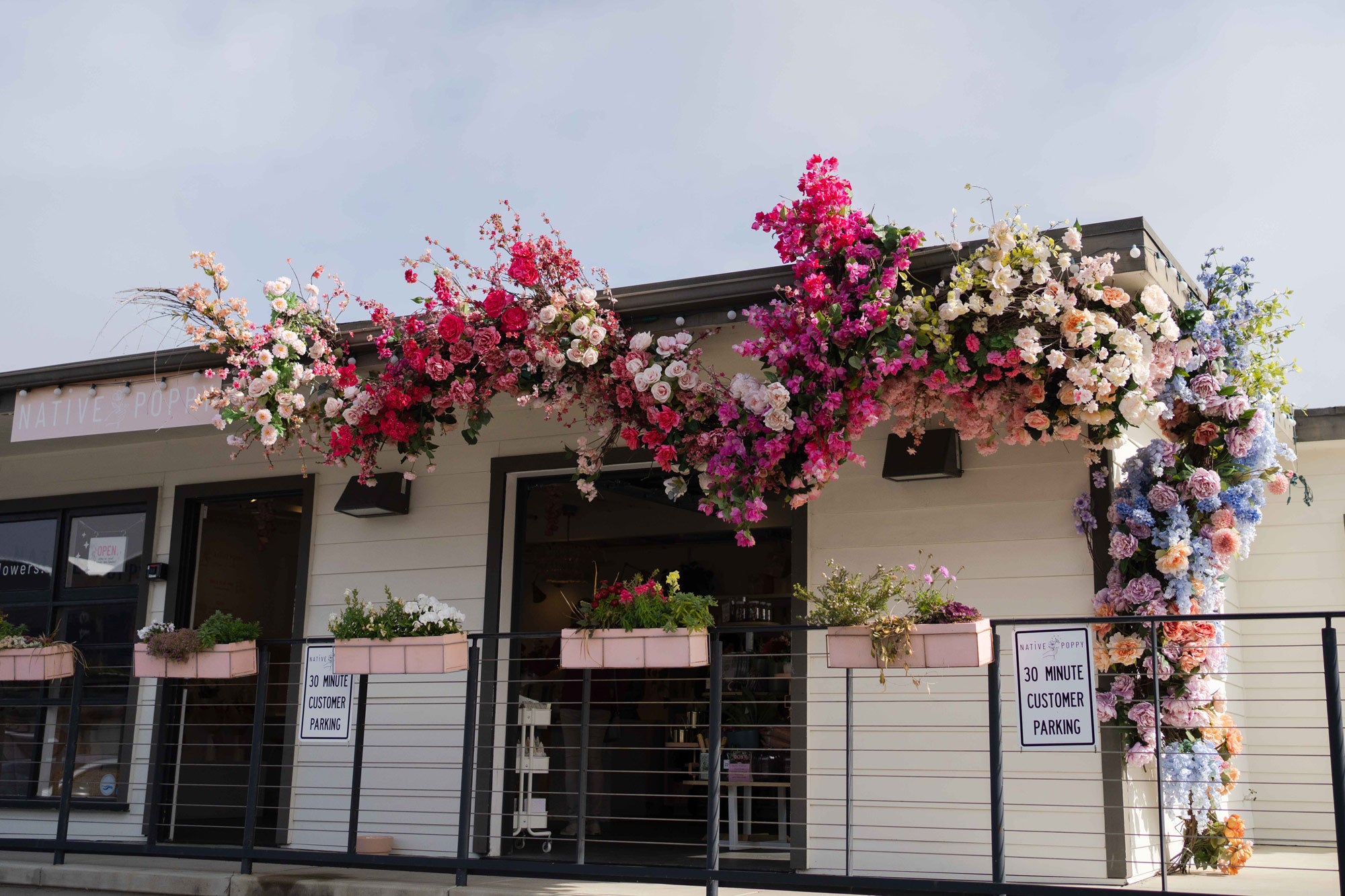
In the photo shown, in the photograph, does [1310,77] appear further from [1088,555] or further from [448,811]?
[448,811]

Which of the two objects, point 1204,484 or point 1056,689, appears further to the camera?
point 1204,484

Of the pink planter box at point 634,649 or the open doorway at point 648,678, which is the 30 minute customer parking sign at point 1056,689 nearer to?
the pink planter box at point 634,649

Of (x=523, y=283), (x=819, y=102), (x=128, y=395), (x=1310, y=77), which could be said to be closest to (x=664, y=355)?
(x=523, y=283)

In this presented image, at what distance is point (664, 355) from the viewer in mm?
4906

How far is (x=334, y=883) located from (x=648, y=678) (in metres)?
2.05

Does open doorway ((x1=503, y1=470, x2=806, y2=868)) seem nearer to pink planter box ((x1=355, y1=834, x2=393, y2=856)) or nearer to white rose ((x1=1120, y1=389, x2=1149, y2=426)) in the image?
pink planter box ((x1=355, y1=834, x2=393, y2=856))

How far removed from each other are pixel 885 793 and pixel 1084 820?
0.83 meters

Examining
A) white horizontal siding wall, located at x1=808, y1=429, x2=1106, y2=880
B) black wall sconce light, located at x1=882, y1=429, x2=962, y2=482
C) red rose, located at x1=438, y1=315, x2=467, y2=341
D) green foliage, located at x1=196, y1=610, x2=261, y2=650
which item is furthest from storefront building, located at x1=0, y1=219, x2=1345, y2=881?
red rose, located at x1=438, y1=315, x2=467, y2=341

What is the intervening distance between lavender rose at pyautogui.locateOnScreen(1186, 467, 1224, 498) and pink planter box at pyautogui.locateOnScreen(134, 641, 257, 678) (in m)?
4.28

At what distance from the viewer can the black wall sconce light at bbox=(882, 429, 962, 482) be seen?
5102mm

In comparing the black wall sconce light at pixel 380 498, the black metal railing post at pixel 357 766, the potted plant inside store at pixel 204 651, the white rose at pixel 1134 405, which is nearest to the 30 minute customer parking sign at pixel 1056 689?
the white rose at pixel 1134 405

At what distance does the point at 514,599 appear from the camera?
6.29 m

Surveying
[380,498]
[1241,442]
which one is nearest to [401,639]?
[380,498]

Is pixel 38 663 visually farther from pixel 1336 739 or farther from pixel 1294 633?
pixel 1294 633
